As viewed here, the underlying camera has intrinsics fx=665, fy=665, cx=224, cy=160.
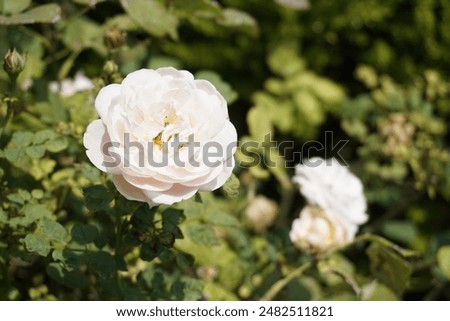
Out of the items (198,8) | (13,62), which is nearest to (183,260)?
(13,62)

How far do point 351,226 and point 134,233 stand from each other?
0.57 metres

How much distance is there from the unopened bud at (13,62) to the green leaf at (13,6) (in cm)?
27

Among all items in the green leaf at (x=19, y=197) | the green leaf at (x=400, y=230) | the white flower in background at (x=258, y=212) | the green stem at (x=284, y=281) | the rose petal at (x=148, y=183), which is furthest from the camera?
the green leaf at (x=400, y=230)

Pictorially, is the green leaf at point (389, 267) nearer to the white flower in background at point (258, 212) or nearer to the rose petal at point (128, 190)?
the white flower in background at point (258, 212)

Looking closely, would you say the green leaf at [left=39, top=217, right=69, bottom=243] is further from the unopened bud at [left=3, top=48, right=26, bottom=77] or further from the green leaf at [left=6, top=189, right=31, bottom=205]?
the unopened bud at [left=3, top=48, right=26, bottom=77]

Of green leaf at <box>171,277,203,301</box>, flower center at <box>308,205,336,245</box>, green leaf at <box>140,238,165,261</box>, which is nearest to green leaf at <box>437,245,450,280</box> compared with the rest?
flower center at <box>308,205,336,245</box>

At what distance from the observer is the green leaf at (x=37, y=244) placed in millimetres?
989

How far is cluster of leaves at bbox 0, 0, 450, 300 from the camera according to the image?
1.11 meters

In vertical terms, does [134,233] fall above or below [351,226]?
above

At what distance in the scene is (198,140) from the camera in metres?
0.95

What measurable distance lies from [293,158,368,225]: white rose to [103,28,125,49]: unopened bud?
1.66ft

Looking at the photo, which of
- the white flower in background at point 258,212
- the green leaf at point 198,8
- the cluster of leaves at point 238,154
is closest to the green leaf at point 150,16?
the cluster of leaves at point 238,154
